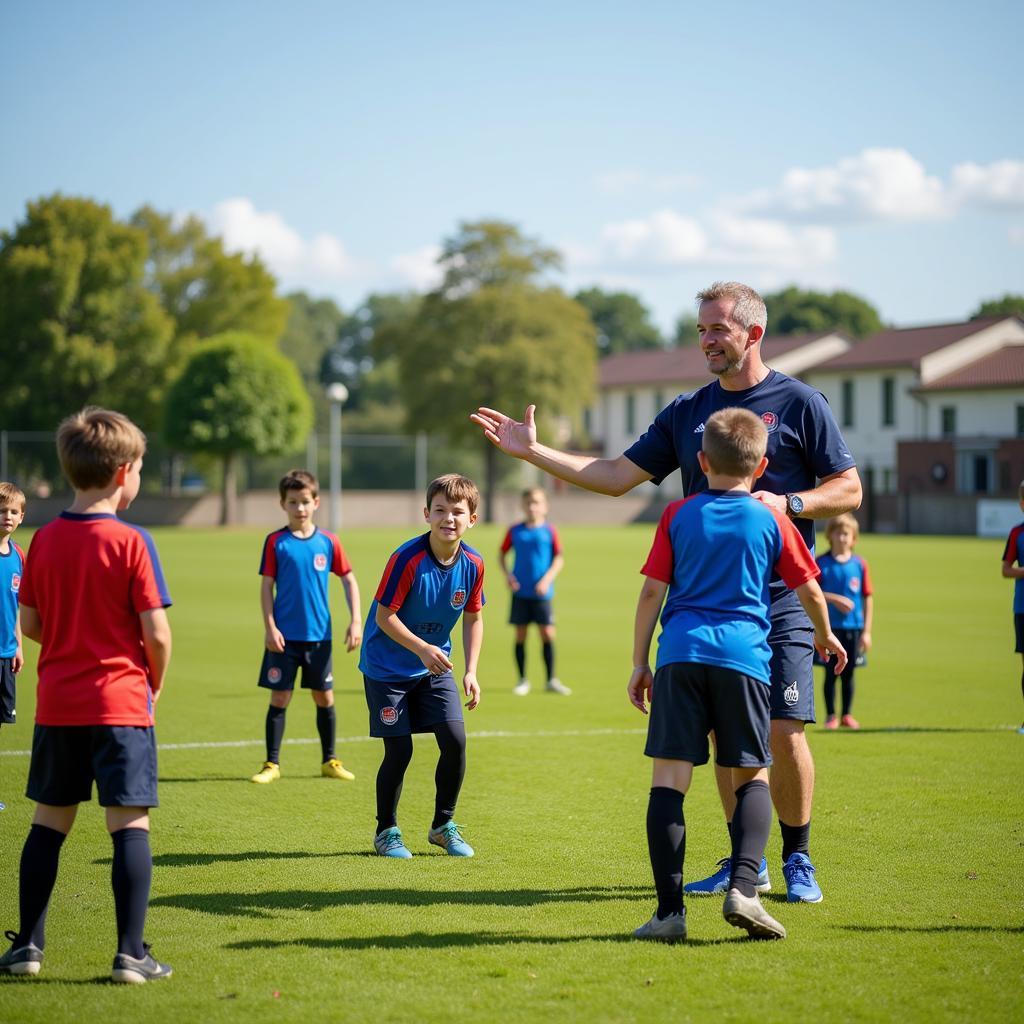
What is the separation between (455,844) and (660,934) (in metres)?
1.86

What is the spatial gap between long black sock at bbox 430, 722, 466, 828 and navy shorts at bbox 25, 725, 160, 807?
92.5 inches

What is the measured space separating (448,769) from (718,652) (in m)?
2.36

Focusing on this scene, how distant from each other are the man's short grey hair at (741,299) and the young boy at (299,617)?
4018 millimetres

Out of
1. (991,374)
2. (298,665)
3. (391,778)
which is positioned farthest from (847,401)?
(391,778)

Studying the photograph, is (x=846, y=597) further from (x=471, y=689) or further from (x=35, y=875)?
(x=35, y=875)

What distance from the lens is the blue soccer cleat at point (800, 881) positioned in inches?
228

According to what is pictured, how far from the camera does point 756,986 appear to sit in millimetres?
4656

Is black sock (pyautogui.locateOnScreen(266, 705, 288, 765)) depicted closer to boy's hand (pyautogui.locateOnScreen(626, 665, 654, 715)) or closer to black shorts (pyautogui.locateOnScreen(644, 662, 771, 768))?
boy's hand (pyautogui.locateOnScreen(626, 665, 654, 715))

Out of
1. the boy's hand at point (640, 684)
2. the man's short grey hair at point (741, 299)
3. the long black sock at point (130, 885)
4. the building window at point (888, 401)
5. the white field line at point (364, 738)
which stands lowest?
the white field line at point (364, 738)

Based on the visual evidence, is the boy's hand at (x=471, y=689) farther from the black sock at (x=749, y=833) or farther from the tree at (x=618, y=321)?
the tree at (x=618, y=321)

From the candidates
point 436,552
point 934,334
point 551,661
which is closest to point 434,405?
point 934,334

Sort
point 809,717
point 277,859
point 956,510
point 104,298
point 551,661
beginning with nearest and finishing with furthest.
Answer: point 809,717 < point 277,859 < point 551,661 < point 956,510 < point 104,298

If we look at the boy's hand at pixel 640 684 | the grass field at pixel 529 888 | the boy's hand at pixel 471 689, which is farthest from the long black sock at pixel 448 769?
the boy's hand at pixel 640 684

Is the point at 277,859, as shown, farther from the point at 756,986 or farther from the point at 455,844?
the point at 756,986
